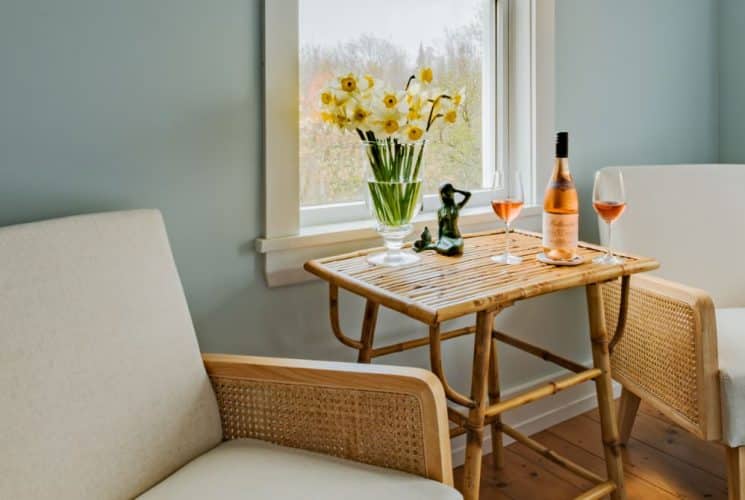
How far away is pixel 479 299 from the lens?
1178 millimetres

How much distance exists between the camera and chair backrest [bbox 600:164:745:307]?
192 cm

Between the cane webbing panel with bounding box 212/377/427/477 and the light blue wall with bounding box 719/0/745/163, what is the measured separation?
2.14 meters

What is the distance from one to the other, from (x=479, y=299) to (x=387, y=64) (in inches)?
35.3

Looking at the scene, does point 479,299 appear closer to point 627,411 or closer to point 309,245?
point 309,245

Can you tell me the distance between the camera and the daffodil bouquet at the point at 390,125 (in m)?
1.38

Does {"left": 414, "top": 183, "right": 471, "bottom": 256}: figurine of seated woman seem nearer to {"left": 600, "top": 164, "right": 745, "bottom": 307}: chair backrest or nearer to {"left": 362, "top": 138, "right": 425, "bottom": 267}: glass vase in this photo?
{"left": 362, "top": 138, "right": 425, "bottom": 267}: glass vase

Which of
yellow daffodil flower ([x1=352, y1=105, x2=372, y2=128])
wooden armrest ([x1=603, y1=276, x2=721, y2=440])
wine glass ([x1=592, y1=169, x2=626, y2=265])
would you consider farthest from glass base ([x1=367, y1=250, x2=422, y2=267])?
wooden armrest ([x1=603, y1=276, x2=721, y2=440])

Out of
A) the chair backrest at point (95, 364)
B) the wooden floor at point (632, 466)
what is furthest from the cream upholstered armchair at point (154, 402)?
the wooden floor at point (632, 466)

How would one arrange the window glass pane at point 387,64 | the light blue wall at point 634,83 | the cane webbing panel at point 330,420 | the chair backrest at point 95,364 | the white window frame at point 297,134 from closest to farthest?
the chair backrest at point 95,364 < the cane webbing panel at point 330,420 < the white window frame at point 297,134 < the window glass pane at point 387,64 < the light blue wall at point 634,83

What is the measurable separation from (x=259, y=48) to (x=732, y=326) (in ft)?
4.65

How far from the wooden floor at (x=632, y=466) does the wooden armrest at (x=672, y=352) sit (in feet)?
0.97

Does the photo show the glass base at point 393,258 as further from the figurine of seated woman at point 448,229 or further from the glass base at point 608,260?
the glass base at point 608,260

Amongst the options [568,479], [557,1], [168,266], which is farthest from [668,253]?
[168,266]

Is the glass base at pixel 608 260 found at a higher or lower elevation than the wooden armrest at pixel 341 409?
higher
